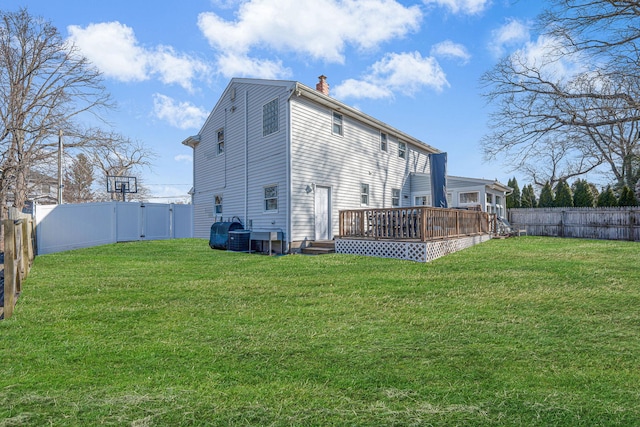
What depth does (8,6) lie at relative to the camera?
17234 mm

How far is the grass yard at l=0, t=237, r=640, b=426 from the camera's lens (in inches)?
95.3

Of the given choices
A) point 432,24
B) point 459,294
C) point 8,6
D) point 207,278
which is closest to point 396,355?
point 459,294

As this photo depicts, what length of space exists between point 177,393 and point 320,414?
1099 mm

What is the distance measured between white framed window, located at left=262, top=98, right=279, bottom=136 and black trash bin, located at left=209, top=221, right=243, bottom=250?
3.64 metres

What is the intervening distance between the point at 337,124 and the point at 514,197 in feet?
74.6

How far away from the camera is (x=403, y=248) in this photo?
985 centimetres

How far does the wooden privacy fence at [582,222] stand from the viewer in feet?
56.5

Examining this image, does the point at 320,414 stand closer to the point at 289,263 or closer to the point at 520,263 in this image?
the point at 289,263

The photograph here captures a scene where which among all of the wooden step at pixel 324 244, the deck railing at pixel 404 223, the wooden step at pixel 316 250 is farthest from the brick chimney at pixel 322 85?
the wooden step at pixel 316 250

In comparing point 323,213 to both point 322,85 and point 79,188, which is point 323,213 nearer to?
point 322,85

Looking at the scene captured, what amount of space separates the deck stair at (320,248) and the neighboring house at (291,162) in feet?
0.81

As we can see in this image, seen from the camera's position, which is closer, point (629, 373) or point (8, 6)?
point (629, 373)

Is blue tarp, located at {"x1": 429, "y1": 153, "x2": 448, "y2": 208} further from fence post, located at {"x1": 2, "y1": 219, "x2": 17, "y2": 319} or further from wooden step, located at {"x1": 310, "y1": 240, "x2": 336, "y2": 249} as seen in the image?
fence post, located at {"x1": 2, "y1": 219, "x2": 17, "y2": 319}

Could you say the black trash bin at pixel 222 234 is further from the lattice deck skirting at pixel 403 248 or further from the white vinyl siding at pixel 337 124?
the white vinyl siding at pixel 337 124
